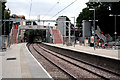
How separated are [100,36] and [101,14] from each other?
12346mm

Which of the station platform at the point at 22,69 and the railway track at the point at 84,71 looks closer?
the station platform at the point at 22,69

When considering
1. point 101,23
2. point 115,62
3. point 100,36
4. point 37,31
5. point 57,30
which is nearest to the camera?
point 115,62

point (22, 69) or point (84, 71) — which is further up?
point (22, 69)

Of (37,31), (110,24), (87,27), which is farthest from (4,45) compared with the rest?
(37,31)

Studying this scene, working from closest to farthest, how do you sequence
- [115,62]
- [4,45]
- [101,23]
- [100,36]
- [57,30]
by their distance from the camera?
1. [115,62]
2. [4,45]
3. [100,36]
4. [101,23]
5. [57,30]

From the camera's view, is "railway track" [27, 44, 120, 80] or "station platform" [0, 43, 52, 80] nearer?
"station platform" [0, 43, 52, 80]

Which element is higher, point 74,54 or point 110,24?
point 110,24

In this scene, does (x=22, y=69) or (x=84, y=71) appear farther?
(x=84, y=71)

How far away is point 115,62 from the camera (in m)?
11.1

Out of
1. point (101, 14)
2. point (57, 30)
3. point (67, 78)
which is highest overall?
point (101, 14)

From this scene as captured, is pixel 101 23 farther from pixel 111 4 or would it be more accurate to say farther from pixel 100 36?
pixel 100 36

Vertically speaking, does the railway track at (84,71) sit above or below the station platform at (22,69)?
below

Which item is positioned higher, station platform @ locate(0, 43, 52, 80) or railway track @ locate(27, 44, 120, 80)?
station platform @ locate(0, 43, 52, 80)

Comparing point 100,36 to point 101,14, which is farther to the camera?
point 101,14
